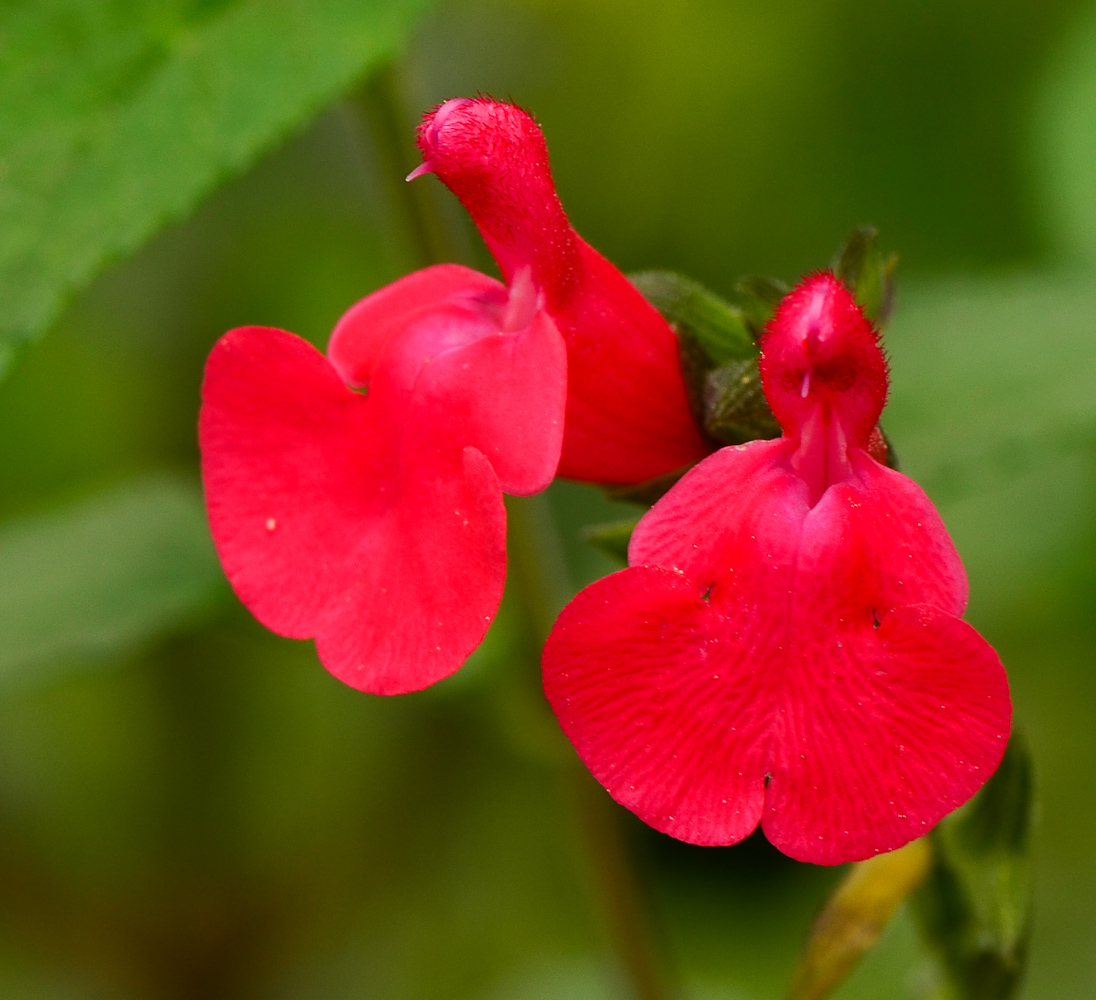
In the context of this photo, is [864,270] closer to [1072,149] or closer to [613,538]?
[613,538]

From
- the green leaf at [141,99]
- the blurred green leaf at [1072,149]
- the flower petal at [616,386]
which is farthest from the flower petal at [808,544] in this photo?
the blurred green leaf at [1072,149]

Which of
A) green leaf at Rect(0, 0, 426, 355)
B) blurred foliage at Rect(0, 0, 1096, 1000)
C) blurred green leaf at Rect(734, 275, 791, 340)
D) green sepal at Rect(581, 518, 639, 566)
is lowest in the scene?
blurred foliage at Rect(0, 0, 1096, 1000)

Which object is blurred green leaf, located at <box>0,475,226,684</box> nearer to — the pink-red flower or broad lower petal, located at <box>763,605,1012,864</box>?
the pink-red flower

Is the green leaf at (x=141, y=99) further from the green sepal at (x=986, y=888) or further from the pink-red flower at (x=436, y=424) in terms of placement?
the green sepal at (x=986, y=888)

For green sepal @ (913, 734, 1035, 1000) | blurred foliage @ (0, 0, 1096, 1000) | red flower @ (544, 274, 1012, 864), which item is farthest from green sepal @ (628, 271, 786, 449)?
blurred foliage @ (0, 0, 1096, 1000)

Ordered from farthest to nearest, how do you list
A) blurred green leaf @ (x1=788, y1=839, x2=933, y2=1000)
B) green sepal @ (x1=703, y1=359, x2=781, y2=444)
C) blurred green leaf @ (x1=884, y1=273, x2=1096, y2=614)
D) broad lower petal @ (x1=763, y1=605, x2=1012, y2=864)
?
blurred green leaf @ (x1=884, y1=273, x2=1096, y2=614), blurred green leaf @ (x1=788, y1=839, x2=933, y2=1000), green sepal @ (x1=703, y1=359, x2=781, y2=444), broad lower petal @ (x1=763, y1=605, x2=1012, y2=864)

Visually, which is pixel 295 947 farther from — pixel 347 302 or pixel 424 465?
pixel 424 465

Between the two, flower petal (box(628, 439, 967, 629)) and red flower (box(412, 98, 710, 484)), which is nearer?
flower petal (box(628, 439, 967, 629))
